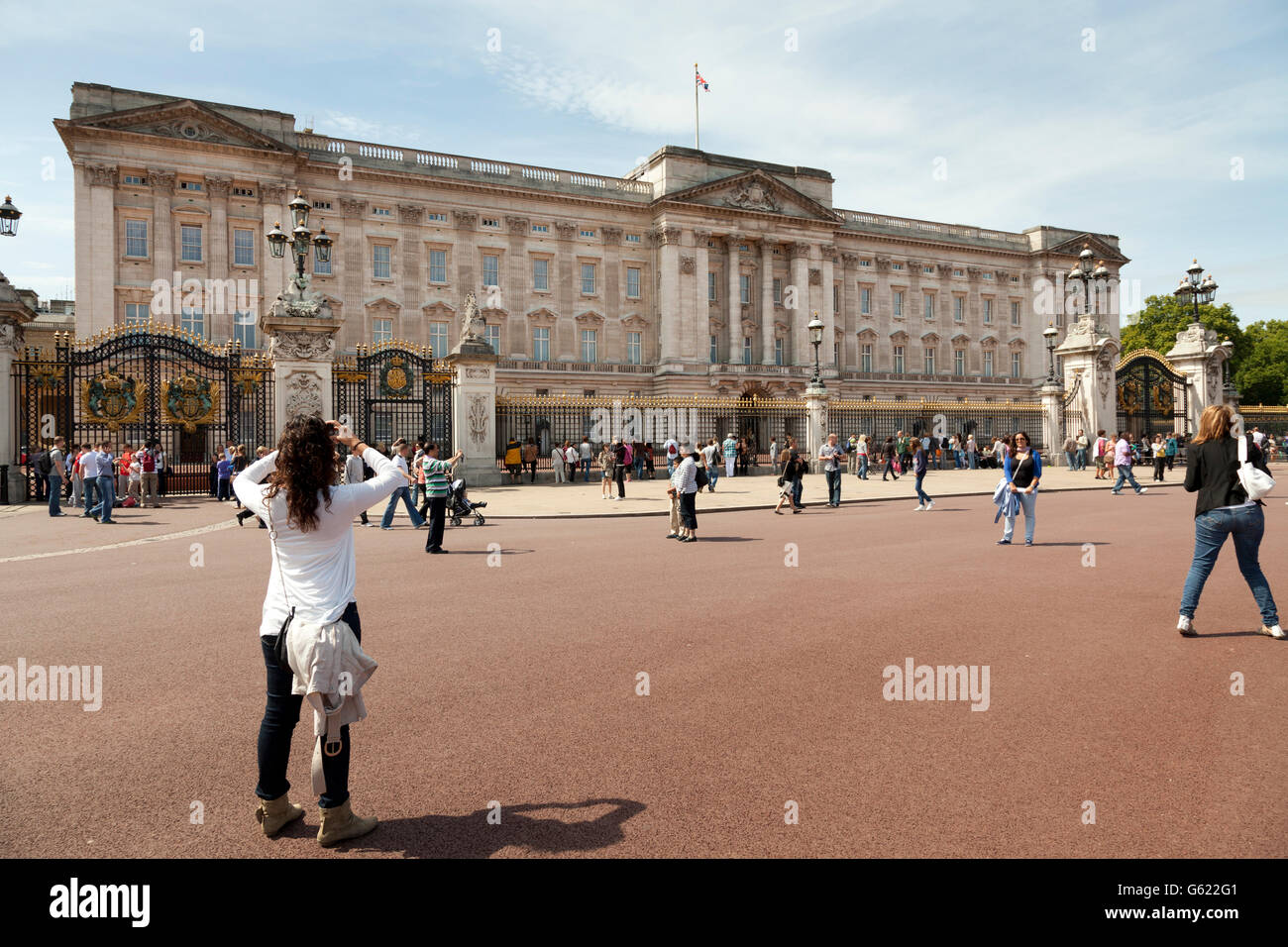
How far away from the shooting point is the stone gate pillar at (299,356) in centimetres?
2062

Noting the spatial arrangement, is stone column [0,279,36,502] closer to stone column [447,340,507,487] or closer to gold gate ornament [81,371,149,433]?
gold gate ornament [81,371,149,433]

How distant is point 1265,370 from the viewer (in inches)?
2810

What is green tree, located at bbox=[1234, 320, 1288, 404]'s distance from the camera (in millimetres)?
70750

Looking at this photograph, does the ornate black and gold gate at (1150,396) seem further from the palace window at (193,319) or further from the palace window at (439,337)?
the palace window at (193,319)

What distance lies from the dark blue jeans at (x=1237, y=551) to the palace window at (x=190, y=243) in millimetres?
47698

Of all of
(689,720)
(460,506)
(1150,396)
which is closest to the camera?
(689,720)

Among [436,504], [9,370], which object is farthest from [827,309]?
[436,504]

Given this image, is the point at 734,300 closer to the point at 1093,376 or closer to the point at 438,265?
the point at 438,265

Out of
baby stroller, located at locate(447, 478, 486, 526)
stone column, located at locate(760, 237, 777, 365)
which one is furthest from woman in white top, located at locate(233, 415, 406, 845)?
stone column, located at locate(760, 237, 777, 365)

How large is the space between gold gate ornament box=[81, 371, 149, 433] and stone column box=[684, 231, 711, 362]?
3752 centimetres

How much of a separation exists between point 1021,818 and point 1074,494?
21976 millimetres

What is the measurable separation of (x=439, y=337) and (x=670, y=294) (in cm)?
1543
